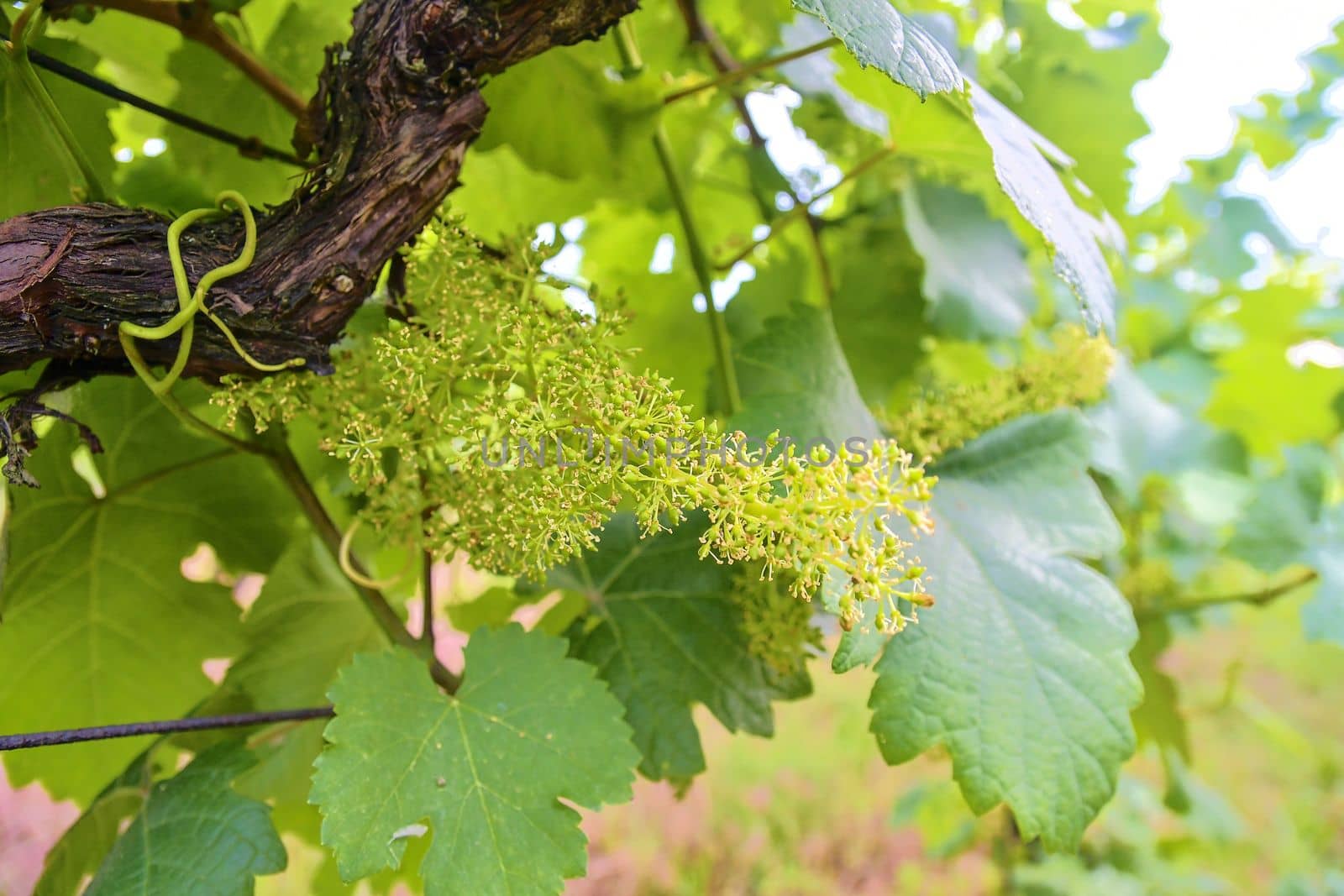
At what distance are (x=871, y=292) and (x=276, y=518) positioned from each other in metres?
0.86

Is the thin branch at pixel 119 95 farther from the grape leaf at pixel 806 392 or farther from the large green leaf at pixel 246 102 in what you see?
the grape leaf at pixel 806 392

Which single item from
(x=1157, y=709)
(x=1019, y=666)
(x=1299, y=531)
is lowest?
(x=1157, y=709)

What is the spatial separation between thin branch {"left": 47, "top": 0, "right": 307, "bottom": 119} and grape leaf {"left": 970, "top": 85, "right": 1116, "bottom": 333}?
1.93 ft

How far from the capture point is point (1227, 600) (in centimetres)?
161

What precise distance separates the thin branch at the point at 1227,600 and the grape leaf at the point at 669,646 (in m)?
0.98

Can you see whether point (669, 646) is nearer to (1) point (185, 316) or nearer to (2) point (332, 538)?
(2) point (332, 538)

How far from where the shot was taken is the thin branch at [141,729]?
2.03 feet

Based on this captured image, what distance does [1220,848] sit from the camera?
2.94 metres

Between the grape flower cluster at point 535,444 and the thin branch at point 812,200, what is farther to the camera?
the thin branch at point 812,200

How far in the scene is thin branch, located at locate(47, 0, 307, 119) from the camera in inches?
32.5

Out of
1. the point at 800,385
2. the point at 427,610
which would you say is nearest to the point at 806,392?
the point at 800,385

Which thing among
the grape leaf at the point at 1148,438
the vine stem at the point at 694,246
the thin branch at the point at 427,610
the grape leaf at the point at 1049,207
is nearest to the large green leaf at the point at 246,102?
the vine stem at the point at 694,246

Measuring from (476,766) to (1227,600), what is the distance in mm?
1451

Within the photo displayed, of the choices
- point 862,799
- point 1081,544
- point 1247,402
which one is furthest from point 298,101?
point 862,799
